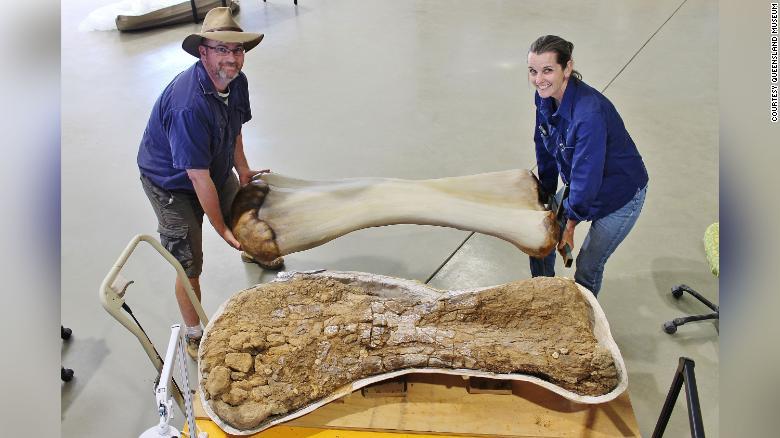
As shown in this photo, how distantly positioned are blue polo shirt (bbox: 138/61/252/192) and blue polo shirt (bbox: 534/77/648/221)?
139 centimetres

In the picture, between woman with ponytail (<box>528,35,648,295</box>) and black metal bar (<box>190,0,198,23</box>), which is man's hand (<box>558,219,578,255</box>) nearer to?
woman with ponytail (<box>528,35,648,295</box>)

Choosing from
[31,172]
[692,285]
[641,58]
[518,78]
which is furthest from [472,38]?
[31,172]

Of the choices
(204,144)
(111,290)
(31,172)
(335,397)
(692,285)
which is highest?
(31,172)

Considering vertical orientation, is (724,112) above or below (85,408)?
above

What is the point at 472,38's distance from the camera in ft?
22.9

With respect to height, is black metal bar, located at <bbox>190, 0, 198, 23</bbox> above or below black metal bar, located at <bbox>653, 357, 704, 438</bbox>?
below

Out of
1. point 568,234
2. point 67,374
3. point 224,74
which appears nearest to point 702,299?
point 568,234

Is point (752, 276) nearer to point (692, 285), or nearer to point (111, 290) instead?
point (111, 290)

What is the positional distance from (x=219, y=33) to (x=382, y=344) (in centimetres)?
143

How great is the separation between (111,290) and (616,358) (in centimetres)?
185

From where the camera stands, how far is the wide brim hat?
2.78m

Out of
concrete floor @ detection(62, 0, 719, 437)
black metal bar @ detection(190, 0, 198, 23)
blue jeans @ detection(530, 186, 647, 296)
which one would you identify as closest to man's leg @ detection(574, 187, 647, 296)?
blue jeans @ detection(530, 186, 647, 296)

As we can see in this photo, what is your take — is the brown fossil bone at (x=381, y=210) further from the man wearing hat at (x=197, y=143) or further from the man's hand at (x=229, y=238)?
the man wearing hat at (x=197, y=143)

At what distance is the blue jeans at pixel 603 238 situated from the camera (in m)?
3.01
